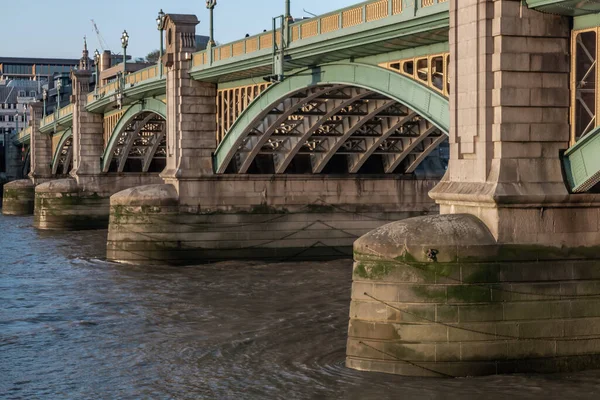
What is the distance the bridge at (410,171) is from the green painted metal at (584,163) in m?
0.03

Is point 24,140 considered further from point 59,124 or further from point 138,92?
point 138,92

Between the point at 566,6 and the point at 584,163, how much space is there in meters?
2.29

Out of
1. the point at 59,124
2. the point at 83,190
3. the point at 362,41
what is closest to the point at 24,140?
the point at 59,124

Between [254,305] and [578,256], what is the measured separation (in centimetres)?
1079

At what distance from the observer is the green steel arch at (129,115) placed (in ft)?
131

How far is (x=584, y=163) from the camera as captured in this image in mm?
15859

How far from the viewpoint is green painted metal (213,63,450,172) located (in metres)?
20.3

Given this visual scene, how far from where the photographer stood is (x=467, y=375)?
15.6m

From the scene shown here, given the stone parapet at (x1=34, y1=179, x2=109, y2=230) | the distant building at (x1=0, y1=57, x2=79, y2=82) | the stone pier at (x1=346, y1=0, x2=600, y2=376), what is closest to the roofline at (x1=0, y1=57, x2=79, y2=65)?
the distant building at (x1=0, y1=57, x2=79, y2=82)

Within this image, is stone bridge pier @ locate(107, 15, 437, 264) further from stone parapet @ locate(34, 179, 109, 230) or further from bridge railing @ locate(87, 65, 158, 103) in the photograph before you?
stone parapet @ locate(34, 179, 109, 230)

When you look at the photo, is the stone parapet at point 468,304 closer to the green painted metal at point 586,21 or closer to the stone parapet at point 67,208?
the green painted metal at point 586,21

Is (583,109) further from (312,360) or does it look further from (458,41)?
(312,360)

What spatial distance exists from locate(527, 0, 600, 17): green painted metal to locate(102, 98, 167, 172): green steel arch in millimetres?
23779

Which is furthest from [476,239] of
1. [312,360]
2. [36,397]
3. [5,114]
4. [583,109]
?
[5,114]
